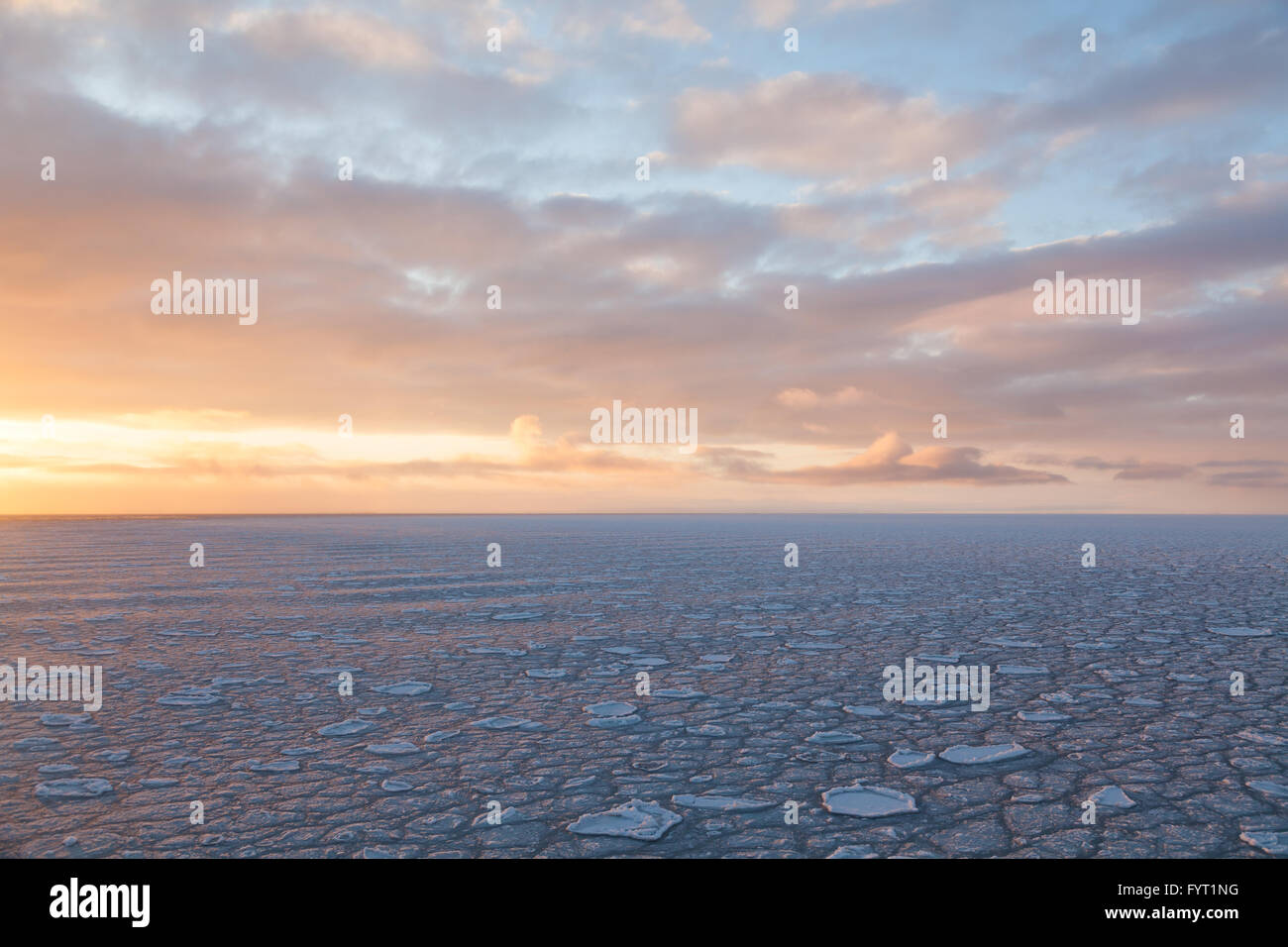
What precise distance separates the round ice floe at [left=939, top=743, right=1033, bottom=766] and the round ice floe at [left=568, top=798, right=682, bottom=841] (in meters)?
2.05

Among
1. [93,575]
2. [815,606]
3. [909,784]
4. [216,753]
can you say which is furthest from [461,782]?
[93,575]

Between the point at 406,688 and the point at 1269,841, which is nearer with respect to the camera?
the point at 1269,841

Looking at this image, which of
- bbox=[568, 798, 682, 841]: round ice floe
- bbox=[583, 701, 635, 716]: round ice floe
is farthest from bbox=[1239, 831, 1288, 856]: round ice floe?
bbox=[583, 701, 635, 716]: round ice floe

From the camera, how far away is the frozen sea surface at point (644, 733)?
3.72 m

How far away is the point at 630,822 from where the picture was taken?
3.84m

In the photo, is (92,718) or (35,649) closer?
(92,718)

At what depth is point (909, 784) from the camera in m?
4.39

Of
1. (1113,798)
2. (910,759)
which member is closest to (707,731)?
(910,759)

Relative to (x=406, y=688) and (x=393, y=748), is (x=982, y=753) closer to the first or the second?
(x=393, y=748)

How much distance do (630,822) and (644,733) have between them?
163cm
